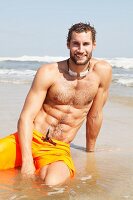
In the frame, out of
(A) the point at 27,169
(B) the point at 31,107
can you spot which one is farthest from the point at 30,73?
(A) the point at 27,169

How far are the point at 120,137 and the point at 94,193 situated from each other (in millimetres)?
2136

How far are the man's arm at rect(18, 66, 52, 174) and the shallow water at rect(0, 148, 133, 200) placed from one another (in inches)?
11.5

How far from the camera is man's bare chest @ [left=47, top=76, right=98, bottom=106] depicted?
3.67 meters

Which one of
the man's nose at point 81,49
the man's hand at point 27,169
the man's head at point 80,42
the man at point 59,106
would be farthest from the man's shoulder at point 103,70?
the man's hand at point 27,169

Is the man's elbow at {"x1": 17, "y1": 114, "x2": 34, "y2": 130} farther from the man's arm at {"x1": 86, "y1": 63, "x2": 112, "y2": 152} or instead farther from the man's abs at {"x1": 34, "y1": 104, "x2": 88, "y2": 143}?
the man's arm at {"x1": 86, "y1": 63, "x2": 112, "y2": 152}

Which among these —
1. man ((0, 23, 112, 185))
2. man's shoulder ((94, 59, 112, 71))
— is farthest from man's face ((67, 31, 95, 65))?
man's shoulder ((94, 59, 112, 71))

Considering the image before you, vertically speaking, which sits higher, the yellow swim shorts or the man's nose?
the man's nose

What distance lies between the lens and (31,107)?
356 cm

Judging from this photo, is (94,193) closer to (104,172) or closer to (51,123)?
(104,172)

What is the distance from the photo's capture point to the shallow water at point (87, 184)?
291 centimetres

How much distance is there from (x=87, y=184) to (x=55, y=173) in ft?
0.92

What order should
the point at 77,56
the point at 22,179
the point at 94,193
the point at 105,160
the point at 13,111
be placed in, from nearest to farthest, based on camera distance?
1. the point at 94,193
2. the point at 22,179
3. the point at 77,56
4. the point at 105,160
5. the point at 13,111

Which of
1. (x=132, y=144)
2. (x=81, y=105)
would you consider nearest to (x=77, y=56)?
(x=81, y=105)

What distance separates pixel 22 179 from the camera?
3.28 meters
